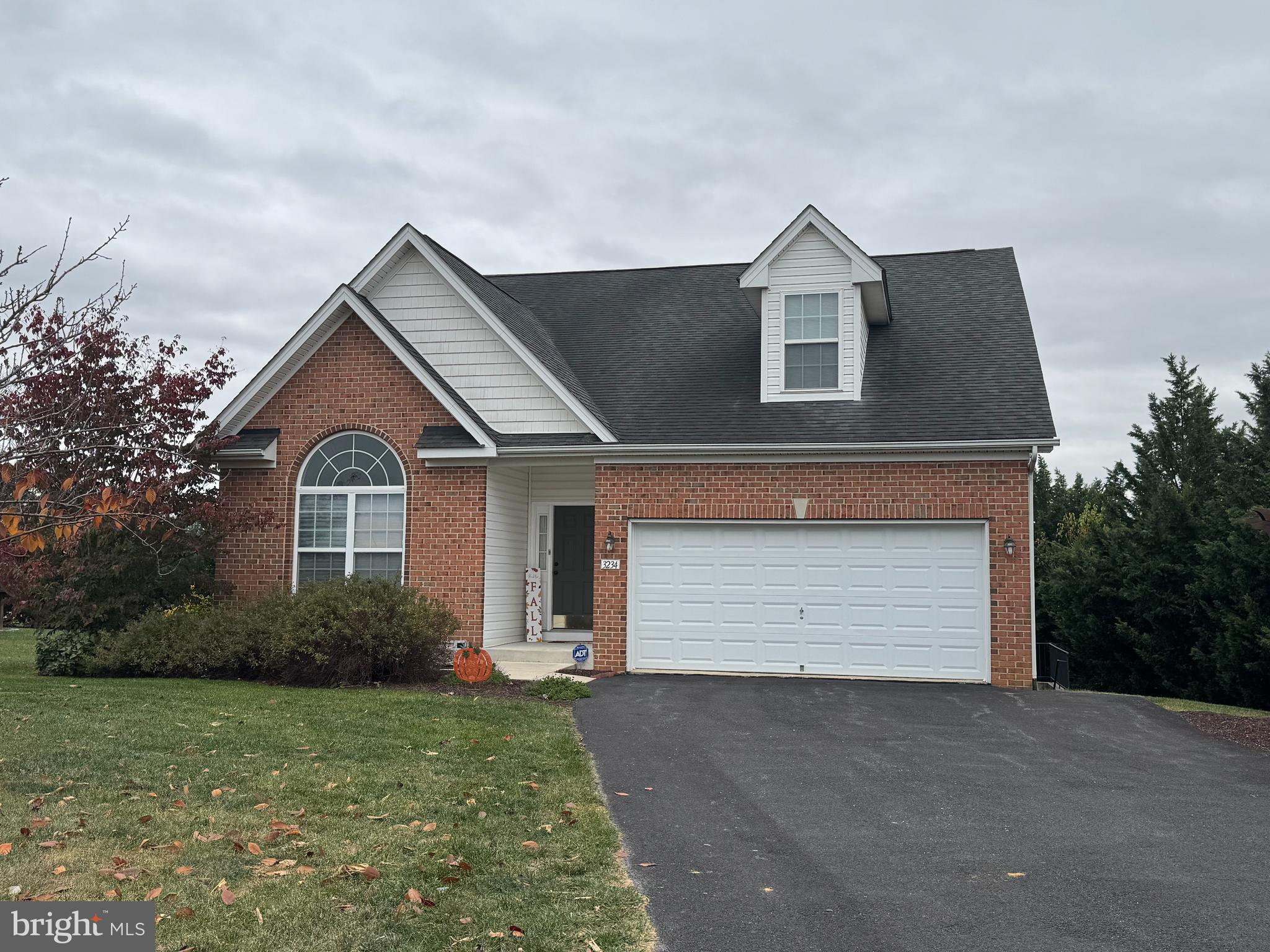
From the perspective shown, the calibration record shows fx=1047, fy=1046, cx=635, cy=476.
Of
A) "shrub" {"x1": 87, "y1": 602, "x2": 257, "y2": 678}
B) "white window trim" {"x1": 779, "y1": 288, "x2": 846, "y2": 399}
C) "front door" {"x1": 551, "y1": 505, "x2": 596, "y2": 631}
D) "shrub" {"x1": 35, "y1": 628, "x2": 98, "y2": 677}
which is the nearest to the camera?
"shrub" {"x1": 87, "y1": 602, "x2": 257, "y2": 678}

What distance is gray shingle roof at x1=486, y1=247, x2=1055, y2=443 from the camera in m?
14.8

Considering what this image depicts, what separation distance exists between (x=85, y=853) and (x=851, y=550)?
10.9 meters

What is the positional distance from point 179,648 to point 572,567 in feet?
21.3

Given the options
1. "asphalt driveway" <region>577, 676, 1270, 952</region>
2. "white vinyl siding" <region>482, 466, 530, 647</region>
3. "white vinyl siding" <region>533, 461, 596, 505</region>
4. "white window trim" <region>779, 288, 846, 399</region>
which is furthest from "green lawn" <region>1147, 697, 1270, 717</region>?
"white vinyl siding" <region>482, 466, 530, 647</region>

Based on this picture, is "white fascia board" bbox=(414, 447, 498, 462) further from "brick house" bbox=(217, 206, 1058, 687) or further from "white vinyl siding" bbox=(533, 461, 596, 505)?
"white vinyl siding" bbox=(533, 461, 596, 505)

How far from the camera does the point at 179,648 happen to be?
47.0 ft

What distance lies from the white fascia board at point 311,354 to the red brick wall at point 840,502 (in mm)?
2378

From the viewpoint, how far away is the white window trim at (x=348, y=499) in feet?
53.0

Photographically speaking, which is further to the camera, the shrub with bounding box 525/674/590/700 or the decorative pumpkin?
the decorative pumpkin

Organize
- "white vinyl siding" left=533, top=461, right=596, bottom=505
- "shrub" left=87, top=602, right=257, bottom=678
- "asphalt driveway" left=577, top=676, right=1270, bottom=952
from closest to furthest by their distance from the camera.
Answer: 1. "asphalt driveway" left=577, top=676, right=1270, bottom=952
2. "shrub" left=87, top=602, right=257, bottom=678
3. "white vinyl siding" left=533, top=461, right=596, bottom=505

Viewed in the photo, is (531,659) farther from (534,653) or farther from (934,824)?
(934,824)

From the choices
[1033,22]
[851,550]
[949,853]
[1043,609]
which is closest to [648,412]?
[851,550]

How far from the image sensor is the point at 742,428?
1517cm

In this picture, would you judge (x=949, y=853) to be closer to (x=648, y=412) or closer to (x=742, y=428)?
(x=742, y=428)
